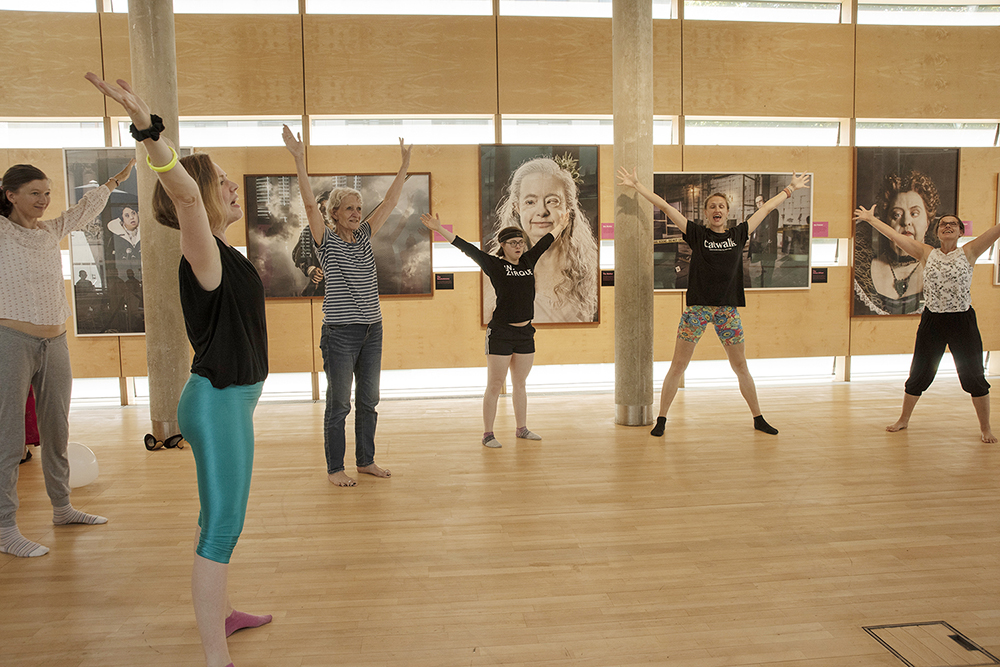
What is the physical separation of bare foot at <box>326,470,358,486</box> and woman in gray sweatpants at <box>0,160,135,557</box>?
4.58 feet

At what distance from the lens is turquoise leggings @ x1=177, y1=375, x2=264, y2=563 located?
2066 mm

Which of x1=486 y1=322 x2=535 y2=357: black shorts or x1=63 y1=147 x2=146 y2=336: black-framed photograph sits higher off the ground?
x1=63 y1=147 x2=146 y2=336: black-framed photograph

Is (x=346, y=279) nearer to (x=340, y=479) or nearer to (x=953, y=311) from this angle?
(x=340, y=479)

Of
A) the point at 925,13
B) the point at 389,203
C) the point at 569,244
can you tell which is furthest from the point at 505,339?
the point at 925,13

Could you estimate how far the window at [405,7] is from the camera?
7395 millimetres

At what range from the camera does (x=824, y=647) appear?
2.43 meters

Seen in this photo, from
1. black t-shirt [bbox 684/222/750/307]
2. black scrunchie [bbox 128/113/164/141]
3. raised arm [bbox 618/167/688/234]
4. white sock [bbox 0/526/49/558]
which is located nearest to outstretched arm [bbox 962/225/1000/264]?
black t-shirt [bbox 684/222/750/307]

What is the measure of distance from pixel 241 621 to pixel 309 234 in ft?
17.7

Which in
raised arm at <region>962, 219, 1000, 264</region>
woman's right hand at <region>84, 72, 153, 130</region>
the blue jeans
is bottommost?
the blue jeans

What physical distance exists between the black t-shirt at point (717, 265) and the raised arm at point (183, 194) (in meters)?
4.36

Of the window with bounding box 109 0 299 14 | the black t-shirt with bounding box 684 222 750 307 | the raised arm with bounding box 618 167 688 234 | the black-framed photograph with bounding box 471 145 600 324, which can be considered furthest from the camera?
the black-framed photograph with bounding box 471 145 600 324

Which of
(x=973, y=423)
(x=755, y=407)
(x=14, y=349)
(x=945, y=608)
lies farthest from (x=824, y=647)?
(x=973, y=423)

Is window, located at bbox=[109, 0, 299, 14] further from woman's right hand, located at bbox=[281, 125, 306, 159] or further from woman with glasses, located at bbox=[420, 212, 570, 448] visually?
woman's right hand, located at bbox=[281, 125, 306, 159]

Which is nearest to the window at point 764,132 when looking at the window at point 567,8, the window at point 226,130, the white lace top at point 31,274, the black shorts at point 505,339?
the window at point 567,8
